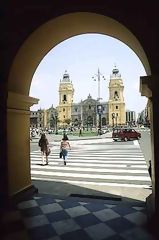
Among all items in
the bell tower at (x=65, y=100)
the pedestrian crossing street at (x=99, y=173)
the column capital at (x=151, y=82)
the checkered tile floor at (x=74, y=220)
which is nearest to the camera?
the checkered tile floor at (x=74, y=220)

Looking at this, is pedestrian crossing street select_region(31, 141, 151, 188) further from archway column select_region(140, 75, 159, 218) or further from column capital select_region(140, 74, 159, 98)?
column capital select_region(140, 74, 159, 98)

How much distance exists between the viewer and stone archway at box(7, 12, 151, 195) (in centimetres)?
686

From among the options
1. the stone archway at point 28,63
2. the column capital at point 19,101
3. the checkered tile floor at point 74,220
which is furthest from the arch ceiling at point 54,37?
the checkered tile floor at point 74,220

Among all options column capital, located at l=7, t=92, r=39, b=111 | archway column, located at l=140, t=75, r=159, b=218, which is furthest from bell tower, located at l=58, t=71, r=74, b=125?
archway column, located at l=140, t=75, r=159, b=218

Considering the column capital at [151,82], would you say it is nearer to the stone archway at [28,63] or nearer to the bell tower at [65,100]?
the stone archway at [28,63]

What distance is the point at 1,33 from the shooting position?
6934 mm

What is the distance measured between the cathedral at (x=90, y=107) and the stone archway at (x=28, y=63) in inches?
4641

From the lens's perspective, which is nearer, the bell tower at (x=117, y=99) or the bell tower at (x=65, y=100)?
the bell tower at (x=117, y=99)

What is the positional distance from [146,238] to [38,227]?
6.80 ft

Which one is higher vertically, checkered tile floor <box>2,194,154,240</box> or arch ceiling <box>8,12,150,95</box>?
arch ceiling <box>8,12,150,95</box>

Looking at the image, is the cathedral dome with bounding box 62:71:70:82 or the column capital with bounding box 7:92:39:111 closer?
the column capital with bounding box 7:92:39:111

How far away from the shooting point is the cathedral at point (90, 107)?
13412 cm

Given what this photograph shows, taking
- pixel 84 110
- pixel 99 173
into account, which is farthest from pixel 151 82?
pixel 84 110

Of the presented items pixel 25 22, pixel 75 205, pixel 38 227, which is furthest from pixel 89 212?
pixel 25 22
